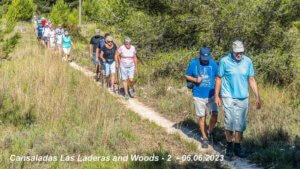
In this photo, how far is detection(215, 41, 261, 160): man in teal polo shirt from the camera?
656 cm

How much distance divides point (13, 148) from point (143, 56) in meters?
8.44

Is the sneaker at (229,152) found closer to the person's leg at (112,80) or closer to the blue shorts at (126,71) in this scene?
the blue shorts at (126,71)

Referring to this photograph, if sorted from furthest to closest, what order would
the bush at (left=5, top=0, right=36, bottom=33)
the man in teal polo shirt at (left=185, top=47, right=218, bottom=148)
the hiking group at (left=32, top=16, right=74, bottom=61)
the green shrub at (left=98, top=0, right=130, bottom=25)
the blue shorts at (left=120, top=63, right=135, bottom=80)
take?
the hiking group at (left=32, top=16, right=74, bottom=61)
the green shrub at (left=98, top=0, right=130, bottom=25)
the blue shorts at (left=120, top=63, right=135, bottom=80)
the man in teal polo shirt at (left=185, top=47, right=218, bottom=148)
the bush at (left=5, top=0, right=36, bottom=33)

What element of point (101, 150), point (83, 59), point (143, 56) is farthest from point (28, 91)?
point (83, 59)

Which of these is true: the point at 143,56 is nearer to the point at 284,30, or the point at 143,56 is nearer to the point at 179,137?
the point at 284,30

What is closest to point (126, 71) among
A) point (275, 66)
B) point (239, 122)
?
point (275, 66)

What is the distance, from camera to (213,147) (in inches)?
287

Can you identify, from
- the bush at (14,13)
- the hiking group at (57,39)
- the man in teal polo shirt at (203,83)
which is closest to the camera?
the bush at (14,13)

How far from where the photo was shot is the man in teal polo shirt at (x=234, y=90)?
656cm

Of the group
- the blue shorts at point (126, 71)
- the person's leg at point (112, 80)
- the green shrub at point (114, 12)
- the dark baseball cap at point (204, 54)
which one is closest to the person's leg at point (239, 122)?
the dark baseball cap at point (204, 54)

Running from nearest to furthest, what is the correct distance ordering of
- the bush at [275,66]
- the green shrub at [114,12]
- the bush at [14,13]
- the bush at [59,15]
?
1. the bush at [14,13]
2. the bush at [275,66]
3. the green shrub at [114,12]
4. the bush at [59,15]

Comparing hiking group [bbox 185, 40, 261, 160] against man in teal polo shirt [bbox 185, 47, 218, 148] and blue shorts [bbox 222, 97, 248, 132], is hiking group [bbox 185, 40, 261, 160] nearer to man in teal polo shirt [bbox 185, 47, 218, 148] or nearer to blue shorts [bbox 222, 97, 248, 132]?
blue shorts [bbox 222, 97, 248, 132]

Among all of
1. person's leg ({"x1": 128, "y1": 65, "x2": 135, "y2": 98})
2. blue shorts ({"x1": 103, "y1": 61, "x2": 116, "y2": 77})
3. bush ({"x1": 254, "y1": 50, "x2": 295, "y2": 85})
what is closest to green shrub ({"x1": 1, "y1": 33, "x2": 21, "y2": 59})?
person's leg ({"x1": 128, "y1": 65, "x2": 135, "y2": 98})

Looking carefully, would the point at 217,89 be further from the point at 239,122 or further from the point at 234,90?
the point at 239,122
